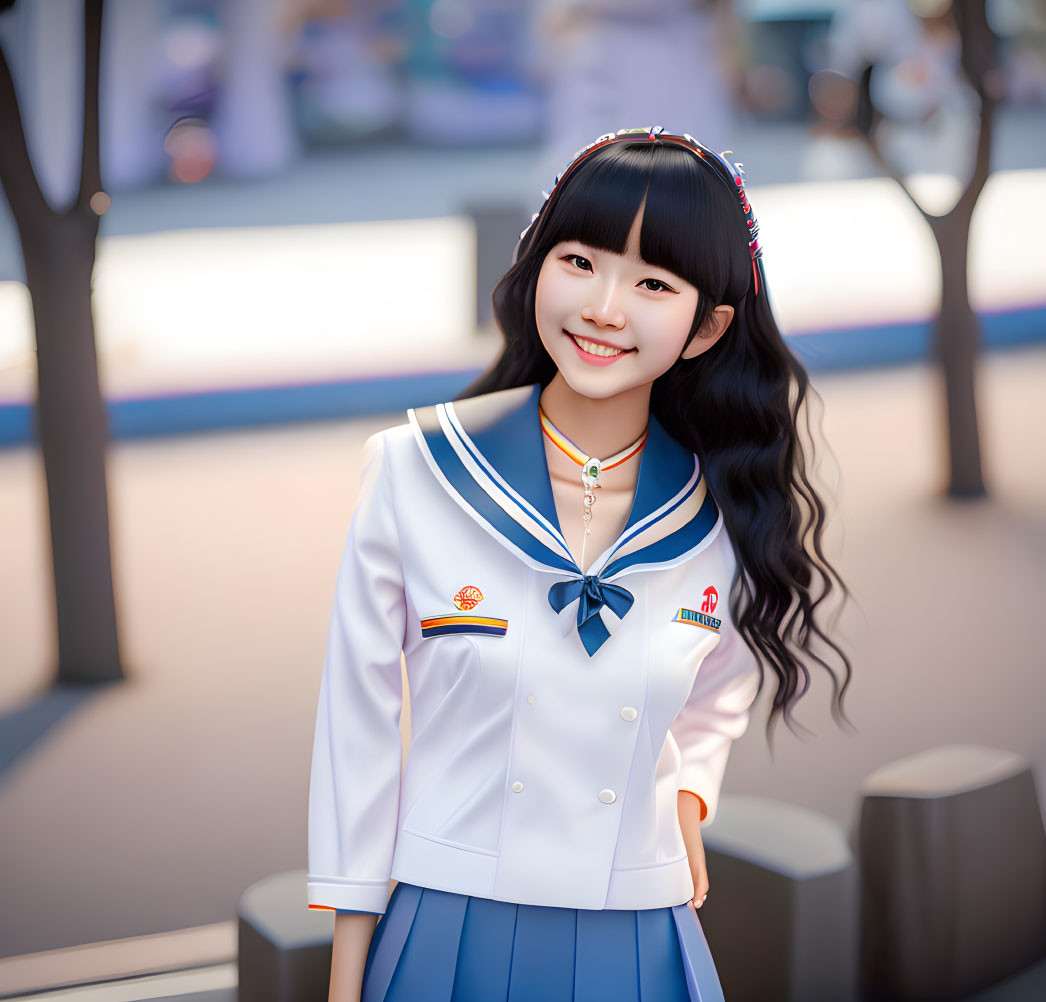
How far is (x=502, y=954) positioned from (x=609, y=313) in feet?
2.25

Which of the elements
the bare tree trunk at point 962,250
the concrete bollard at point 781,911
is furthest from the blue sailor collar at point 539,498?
the bare tree trunk at point 962,250

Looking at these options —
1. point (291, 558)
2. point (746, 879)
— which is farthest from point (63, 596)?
point (746, 879)

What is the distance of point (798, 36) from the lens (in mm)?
3877

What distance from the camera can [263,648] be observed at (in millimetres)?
3344

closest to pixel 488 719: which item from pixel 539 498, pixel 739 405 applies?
pixel 539 498

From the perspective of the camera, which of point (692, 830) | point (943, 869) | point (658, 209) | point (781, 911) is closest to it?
point (658, 209)

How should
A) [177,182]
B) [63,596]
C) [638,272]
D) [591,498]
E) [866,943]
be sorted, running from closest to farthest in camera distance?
1. [638,272]
2. [591,498]
3. [866,943]
4. [63,596]
5. [177,182]

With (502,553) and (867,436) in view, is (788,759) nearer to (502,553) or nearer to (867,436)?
(867,436)

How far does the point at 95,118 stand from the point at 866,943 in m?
2.29

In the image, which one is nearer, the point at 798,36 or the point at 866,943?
the point at 866,943

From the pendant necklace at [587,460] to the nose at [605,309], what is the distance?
170mm

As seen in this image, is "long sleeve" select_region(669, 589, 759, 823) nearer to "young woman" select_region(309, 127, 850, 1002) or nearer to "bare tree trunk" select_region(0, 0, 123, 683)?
"young woman" select_region(309, 127, 850, 1002)

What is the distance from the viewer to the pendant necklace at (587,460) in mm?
1450

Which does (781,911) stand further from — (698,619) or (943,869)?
(698,619)
